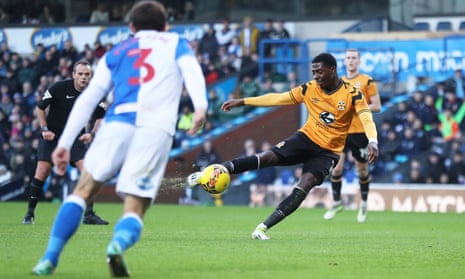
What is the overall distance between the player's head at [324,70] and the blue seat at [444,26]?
1811 cm

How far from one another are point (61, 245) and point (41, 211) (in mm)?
12471

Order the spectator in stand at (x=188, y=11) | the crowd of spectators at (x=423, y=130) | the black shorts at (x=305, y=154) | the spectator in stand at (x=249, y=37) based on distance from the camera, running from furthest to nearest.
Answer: the spectator in stand at (x=188, y=11)
the spectator in stand at (x=249, y=37)
the crowd of spectators at (x=423, y=130)
the black shorts at (x=305, y=154)

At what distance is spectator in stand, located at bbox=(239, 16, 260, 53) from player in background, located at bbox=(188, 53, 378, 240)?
1708 cm

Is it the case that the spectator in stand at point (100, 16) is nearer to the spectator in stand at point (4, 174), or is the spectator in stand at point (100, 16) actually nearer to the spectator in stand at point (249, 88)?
the spectator in stand at point (4, 174)

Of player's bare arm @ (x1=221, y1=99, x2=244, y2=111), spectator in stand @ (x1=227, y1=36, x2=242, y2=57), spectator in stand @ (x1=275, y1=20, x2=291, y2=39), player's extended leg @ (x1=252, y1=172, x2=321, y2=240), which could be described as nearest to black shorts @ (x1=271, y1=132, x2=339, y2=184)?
player's extended leg @ (x1=252, y1=172, x2=321, y2=240)

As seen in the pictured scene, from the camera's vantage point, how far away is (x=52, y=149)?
15.7 m

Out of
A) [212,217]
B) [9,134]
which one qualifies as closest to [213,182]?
[212,217]

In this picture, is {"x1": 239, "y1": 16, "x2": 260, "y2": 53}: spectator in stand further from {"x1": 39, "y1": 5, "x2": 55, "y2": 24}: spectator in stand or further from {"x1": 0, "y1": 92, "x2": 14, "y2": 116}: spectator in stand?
{"x1": 39, "y1": 5, "x2": 55, "y2": 24}: spectator in stand

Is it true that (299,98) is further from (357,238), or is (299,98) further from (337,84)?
(357,238)

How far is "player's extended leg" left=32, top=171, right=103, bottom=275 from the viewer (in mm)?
8312

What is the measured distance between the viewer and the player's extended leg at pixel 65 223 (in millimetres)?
8312

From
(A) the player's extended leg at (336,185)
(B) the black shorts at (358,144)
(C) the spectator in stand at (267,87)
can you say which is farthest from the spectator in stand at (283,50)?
(B) the black shorts at (358,144)

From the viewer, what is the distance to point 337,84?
Result: 43.3ft

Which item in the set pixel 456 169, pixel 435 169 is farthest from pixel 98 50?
pixel 456 169
